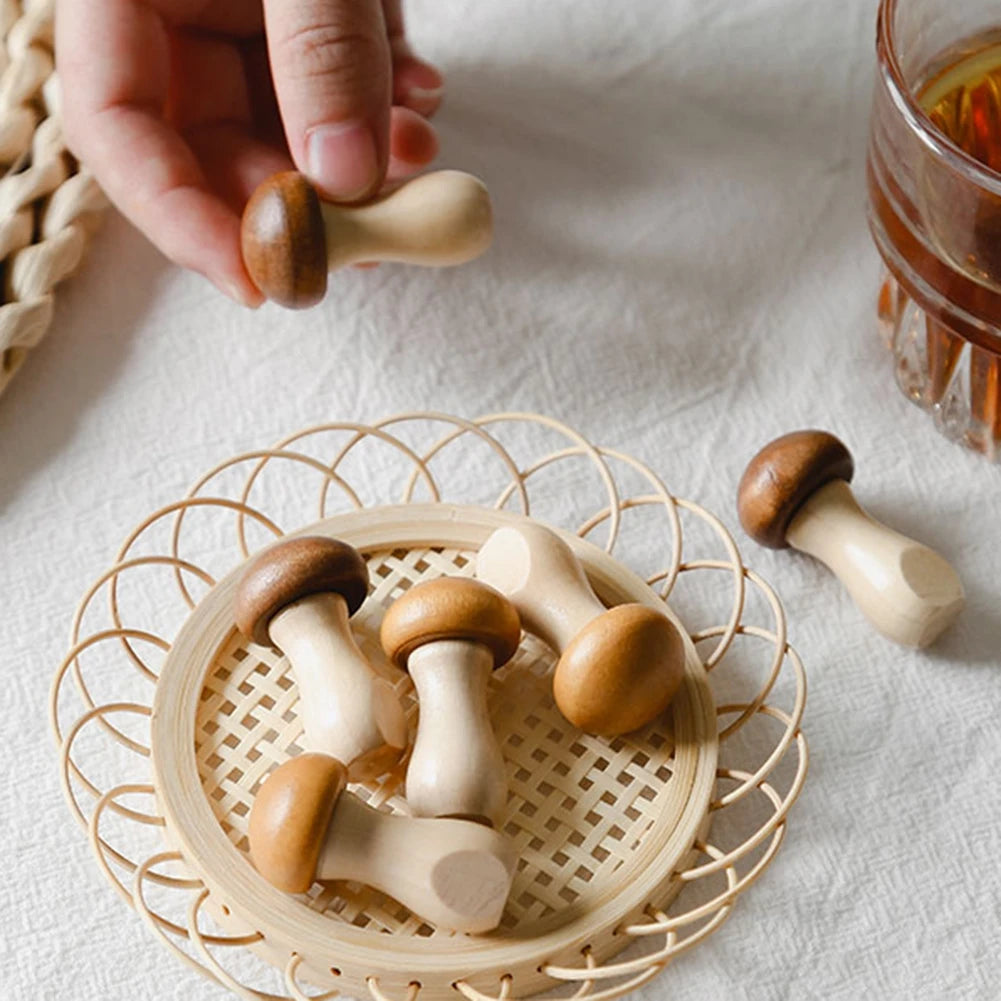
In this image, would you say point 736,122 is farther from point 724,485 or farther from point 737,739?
point 737,739

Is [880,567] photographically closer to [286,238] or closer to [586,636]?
[586,636]

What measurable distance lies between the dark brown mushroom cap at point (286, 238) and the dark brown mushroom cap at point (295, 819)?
21 centimetres

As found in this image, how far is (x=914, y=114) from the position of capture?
0.61 meters

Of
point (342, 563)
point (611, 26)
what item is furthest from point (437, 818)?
point (611, 26)

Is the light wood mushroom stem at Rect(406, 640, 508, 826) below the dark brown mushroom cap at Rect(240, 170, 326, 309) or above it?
below

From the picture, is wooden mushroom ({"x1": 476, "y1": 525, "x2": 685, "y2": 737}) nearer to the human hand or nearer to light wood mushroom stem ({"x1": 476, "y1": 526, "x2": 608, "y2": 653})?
light wood mushroom stem ({"x1": 476, "y1": 526, "x2": 608, "y2": 653})

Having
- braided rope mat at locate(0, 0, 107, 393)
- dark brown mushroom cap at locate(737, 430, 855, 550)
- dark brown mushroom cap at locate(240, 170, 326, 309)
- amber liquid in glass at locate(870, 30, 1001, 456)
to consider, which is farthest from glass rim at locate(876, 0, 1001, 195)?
braided rope mat at locate(0, 0, 107, 393)

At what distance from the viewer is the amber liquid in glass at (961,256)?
620 millimetres

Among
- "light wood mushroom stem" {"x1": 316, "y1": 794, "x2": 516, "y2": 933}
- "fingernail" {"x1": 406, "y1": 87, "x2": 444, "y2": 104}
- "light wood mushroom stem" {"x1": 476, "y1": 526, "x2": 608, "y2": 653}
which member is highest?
"fingernail" {"x1": 406, "y1": 87, "x2": 444, "y2": 104}

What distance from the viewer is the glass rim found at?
0.59m

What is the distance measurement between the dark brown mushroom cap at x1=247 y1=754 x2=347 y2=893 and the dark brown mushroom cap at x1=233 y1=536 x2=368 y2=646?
7cm

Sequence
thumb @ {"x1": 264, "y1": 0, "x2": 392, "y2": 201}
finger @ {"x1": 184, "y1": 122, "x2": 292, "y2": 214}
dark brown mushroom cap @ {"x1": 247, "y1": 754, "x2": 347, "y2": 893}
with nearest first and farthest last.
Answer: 1. dark brown mushroom cap @ {"x1": 247, "y1": 754, "x2": 347, "y2": 893}
2. thumb @ {"x1": 264, "y1": 0, "x2": 392, "y2": 201}
3. finger @ {"x1": 184, "y1": 122, "x2": 292, "y2": 214}

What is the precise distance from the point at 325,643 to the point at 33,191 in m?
0.30

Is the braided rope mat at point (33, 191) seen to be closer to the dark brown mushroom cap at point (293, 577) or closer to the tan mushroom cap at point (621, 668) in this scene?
the dark brown mushroom cap at point (293, 577)
